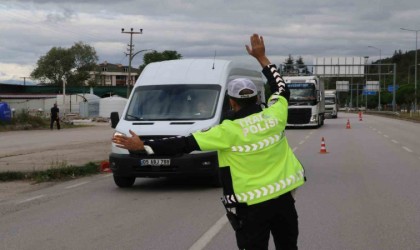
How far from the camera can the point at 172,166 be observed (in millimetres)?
10070

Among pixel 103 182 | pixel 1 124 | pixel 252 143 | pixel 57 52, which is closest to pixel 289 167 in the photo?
pixel 252 143

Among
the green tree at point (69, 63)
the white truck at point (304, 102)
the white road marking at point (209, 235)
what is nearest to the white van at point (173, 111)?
the white road marking at point (209, 235)

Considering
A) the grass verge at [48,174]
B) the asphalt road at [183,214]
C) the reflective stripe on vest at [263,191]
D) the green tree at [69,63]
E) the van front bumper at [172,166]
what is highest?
the green tree at [69,63]

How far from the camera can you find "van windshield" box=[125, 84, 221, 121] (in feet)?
36.3

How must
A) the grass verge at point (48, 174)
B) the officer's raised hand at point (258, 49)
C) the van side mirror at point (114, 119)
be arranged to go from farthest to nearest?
the grass verge at point (48, 174) → the van side mirror at point (114, 119) → the officer's raised hand at point (258, 49)

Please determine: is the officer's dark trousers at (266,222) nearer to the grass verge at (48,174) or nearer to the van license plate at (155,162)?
the van license plate at (155,162)

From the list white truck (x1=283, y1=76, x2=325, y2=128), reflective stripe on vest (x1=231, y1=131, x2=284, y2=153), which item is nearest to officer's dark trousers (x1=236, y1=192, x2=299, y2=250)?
reflective stripe on vest (x1=231, y1=131, x2=284, y2=153)

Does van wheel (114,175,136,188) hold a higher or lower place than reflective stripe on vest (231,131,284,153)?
lower

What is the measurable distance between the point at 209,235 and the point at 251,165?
11.4 ft

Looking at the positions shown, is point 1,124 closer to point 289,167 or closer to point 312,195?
point 312,195

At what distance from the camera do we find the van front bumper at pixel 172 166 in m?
10.0

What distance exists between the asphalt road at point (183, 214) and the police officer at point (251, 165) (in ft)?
9.07

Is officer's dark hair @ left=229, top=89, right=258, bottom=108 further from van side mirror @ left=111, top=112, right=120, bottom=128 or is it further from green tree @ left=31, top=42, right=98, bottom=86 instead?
green tree @ left=31, top=42, right=98, bottom=86

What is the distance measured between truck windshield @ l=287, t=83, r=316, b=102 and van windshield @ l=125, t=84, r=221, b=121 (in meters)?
24.7
